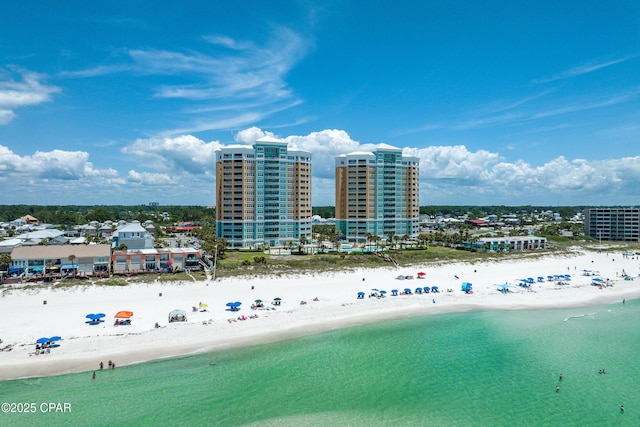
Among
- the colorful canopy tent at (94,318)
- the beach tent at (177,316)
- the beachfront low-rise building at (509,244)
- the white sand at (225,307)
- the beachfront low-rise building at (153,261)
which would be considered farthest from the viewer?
the beachfront low-rise building at (509,244)

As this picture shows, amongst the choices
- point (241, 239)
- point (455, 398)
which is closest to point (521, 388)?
point (455, 398)

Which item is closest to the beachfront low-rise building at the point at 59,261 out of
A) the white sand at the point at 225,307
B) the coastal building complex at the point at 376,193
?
the white sand at the point at 225,307

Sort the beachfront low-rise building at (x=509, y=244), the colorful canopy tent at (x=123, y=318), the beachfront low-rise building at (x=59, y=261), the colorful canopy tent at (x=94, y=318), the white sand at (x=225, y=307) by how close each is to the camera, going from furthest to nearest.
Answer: the beachfront low-rise building at (x=509, y=244) < the beachfront low-rise building at (x=59, y=261) < the colorful canopy tent at (x=123, y=318) < the colorful canopy tent at (x=94, y=318) < the white sand at (x=225, y=307)

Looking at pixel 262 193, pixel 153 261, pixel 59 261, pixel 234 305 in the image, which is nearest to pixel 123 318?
pixel 234 305

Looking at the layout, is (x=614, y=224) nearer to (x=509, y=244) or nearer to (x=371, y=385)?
(x=509, y=244)

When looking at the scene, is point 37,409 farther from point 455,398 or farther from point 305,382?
point 455,398

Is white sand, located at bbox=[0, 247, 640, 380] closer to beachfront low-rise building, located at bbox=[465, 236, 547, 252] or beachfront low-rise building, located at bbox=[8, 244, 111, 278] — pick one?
beachfront low-rise building, located at bbox=[8, 244, 111, 278]

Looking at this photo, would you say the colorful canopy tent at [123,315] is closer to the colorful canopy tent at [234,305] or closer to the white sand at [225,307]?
the white sand at [225,307]
